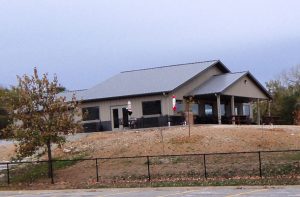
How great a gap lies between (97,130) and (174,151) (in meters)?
17.6

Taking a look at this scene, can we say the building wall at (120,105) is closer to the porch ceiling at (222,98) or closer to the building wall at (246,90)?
the porch ceiling at (222,98)

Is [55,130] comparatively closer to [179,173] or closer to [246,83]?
[179,173]

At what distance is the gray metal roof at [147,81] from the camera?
158 feet

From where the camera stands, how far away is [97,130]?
163ft

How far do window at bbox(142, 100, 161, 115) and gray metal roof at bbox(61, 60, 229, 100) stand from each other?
3.28 feet

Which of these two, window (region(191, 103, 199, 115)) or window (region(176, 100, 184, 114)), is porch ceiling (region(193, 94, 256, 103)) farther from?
window (region(176, 100, 184, 114))

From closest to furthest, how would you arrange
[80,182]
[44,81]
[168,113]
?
[80,182], [44,81], [168,113]

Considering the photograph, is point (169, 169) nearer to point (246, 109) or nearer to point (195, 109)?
point (195, 109)

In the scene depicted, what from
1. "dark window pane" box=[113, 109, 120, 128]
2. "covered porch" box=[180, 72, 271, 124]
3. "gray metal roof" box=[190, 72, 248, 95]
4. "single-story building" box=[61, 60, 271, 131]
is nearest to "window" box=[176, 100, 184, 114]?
"single-story building" box=[61, 60, 271, 131]

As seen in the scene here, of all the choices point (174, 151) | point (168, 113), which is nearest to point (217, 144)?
point (174, 151)

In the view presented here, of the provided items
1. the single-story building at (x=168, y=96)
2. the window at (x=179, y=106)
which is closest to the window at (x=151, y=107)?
the single-story building at (x=168, y=96)

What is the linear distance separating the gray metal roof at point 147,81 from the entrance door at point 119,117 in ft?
4.11

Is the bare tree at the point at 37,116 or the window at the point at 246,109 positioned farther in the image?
the window at the point at 246,109

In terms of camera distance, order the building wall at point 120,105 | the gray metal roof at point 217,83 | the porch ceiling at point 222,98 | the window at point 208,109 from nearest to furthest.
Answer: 1. the building wall at point 120,105
2. the gray metal roof at point 217,83
3. the porch ceiling at point 222,98
4. the window at point 208,109
